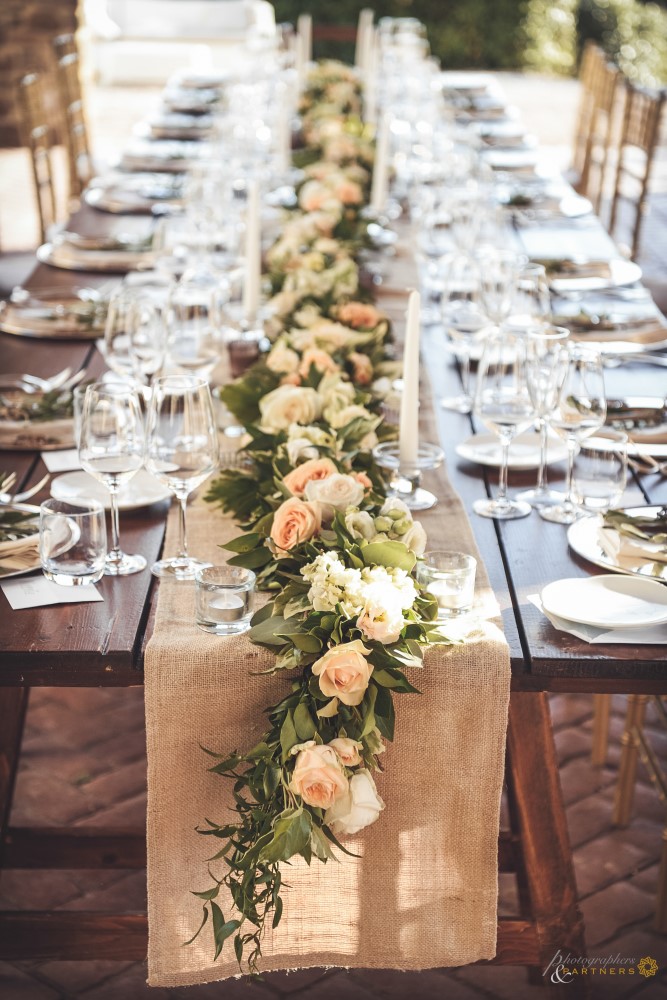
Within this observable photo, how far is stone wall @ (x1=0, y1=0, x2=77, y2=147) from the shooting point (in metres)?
9.24

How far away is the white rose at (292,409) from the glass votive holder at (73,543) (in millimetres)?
371

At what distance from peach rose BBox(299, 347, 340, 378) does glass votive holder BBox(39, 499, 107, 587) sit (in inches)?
21.4

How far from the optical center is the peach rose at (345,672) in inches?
53.5

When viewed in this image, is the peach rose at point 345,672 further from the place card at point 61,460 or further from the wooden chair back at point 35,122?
the wooden chair back at point 35,122

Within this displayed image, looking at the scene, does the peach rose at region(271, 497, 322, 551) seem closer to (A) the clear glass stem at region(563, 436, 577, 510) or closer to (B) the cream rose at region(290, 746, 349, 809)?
(B) the cream rose at region(290, 746, 349, 809)

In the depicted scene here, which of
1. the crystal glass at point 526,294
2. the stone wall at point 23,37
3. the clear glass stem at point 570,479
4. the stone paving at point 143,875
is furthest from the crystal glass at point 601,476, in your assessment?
the stone wall at point 23,37

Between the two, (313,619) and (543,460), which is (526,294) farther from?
(313,619)

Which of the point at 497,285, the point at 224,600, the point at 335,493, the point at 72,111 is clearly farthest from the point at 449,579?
the point at 72,111

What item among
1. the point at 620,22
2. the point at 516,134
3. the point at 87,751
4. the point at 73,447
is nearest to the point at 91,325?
the point at 73,447

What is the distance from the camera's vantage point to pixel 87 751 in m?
2.85

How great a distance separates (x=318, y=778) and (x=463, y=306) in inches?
60.6

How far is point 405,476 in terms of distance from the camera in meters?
1.98

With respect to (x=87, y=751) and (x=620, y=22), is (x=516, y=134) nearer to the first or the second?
(x=87, y=751)

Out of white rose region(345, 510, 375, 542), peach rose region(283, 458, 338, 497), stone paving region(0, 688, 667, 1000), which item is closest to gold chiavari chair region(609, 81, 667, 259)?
stone paving region(0, 688, 667, 1000)
